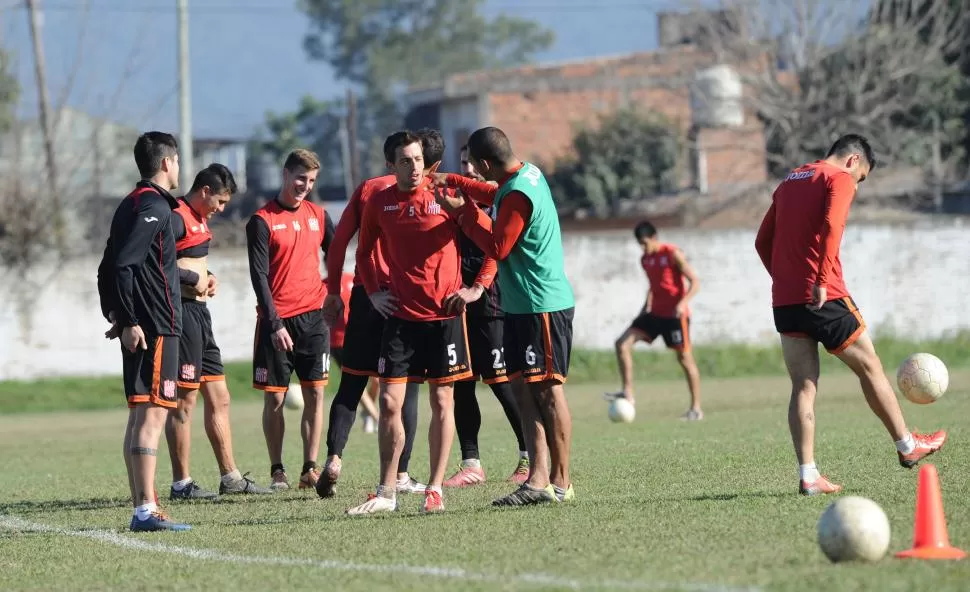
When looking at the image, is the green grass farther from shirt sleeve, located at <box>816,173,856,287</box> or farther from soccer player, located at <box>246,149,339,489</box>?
shirt sleeve, located at <box>816,173,856,287</box>

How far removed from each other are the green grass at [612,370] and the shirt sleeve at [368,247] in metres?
13.4

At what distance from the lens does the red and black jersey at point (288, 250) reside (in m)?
10.6

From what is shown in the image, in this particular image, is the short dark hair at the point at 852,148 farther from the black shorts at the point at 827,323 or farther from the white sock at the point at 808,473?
the white sock at the point at 808,473

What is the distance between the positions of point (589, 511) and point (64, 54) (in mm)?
25762

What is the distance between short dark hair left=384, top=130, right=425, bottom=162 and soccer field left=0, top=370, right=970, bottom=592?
2.17m

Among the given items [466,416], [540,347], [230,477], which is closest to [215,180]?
[230,477]

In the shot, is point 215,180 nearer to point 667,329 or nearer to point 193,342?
point 193,342

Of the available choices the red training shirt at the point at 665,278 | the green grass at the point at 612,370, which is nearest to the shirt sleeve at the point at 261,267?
the red training shirt at the point at 665,278

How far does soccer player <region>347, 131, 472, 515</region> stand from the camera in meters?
8.81

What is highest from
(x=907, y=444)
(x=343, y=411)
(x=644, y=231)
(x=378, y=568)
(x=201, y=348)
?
(x=644, y=231)

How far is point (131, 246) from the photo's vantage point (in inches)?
332

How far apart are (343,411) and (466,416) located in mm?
1521

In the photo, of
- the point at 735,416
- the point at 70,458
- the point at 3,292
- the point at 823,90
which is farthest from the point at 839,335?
the point at 823,90

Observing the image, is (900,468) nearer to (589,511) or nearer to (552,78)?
(589,511)
